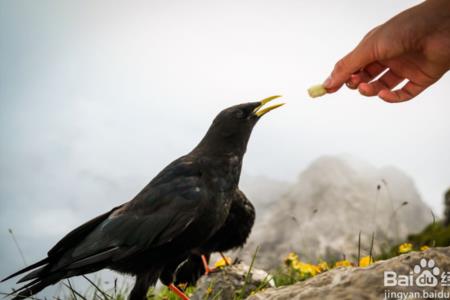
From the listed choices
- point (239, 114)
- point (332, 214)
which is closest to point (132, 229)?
point (239, 114)

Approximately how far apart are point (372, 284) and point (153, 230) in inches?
86.0

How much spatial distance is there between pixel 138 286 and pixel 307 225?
8322mm

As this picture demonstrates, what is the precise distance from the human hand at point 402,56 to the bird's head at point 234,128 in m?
0.88

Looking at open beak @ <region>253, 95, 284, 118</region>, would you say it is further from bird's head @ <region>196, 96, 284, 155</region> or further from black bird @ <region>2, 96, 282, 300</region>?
black bird @ <region>2, 96, 282, 300</region>

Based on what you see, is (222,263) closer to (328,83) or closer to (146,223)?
(146,223)

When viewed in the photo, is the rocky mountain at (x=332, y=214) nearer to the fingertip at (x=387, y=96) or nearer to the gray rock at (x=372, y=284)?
the fingertip at (x=387, y=96)

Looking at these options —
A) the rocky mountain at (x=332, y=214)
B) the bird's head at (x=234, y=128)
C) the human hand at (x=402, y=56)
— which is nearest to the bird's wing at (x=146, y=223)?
the bird's head at (x=234, y=128)

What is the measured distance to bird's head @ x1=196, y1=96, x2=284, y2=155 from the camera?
183 inches

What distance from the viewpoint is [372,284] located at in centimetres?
235

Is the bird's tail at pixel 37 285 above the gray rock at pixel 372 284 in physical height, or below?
above

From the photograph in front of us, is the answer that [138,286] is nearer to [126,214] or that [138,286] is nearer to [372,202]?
[126,214]

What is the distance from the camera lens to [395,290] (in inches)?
90.8

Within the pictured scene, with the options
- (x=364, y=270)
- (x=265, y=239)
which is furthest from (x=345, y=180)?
(x=364, y=270)

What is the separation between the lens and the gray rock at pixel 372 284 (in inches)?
91.0
